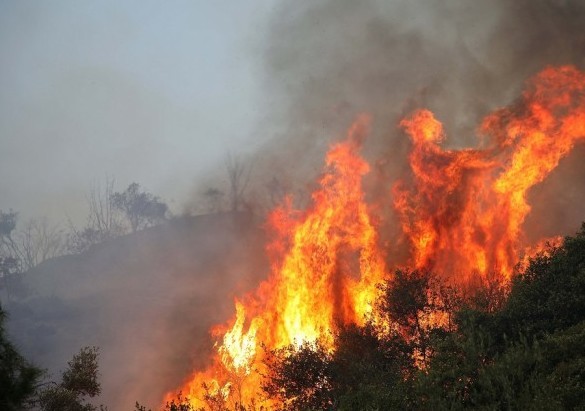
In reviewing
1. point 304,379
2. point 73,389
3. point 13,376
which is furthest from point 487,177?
point 13,376

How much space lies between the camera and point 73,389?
76.5ft

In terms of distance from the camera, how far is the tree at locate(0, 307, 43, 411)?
14742mm

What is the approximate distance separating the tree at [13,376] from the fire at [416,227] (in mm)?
24918

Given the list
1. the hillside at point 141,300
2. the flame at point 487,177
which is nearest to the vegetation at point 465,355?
the flame at point 487,177

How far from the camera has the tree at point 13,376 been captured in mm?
14742

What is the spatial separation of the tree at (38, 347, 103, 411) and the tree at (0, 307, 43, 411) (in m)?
7.21

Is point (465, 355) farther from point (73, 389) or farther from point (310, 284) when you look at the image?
point (310, 284)

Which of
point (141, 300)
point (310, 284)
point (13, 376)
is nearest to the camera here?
point (13, 376)

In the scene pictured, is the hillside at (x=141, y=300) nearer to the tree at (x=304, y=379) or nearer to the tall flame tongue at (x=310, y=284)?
the tall flame tongue at (x=310, y=284)

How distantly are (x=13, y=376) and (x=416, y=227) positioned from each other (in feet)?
117

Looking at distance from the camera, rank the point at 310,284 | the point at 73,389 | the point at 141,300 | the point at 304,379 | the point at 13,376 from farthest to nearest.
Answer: the point at 141,300 → the point at 310,284 → the point at 304,379 → the point at 73,389 → the point at 13,376

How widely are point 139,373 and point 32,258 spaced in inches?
2956

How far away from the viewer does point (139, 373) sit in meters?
63.1

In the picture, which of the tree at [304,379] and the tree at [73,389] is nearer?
the tree at [73,389]
